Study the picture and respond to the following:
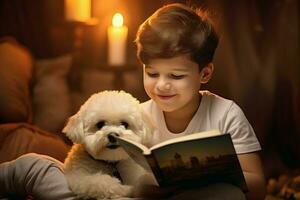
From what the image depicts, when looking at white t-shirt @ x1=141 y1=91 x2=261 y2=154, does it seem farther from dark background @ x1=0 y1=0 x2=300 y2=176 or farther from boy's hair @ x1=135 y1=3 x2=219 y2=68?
Result: dark background @ x1=0 y1=0 x2=300 y2=176

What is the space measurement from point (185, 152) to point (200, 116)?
Answer: 345mm

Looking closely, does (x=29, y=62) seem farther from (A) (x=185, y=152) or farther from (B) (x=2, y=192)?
(A) (x=185, y=152)

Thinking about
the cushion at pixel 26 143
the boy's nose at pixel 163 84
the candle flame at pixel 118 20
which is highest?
the candle flame at pixel 118 20

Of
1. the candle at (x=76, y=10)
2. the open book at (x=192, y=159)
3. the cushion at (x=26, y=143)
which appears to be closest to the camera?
the open book at (x=192, y=159)

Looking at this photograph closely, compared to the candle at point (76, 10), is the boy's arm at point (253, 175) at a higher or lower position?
lower

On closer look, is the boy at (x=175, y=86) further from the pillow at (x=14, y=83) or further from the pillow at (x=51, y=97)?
the pillow at (x=51, y=97)

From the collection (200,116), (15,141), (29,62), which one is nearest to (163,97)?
(200,116)

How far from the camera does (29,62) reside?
2205mm

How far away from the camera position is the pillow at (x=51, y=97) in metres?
2.14

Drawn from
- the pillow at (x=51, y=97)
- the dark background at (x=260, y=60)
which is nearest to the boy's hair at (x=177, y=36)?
the pillow at (x=51, y=97)

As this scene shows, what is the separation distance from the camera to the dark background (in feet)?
7.88

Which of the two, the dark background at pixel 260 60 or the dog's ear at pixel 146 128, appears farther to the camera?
the dark background at pixel 260 60

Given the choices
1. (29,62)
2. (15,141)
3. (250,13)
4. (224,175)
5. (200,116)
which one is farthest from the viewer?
(250,13)

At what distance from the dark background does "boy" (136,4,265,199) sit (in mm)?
885
